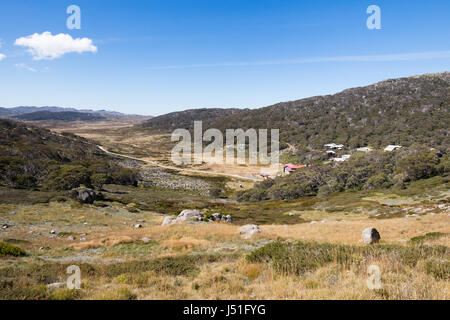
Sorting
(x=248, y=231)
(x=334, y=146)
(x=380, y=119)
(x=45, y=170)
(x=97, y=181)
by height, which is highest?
(x=380, y=119)

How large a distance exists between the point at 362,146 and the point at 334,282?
459 feet

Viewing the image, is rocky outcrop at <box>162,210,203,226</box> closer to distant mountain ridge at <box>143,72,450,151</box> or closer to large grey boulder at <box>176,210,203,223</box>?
large grey boulder at <box>176,210,203,223</box>

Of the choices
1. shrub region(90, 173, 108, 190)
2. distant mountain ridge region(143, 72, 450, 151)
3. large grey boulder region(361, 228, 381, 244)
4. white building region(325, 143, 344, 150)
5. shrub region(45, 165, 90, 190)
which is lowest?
shrub region(90, 173, 108, 190)

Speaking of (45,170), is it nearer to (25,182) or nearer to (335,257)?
(25,182)

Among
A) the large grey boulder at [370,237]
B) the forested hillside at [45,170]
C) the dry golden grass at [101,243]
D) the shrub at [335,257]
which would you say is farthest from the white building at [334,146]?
the shrub at [335,257]

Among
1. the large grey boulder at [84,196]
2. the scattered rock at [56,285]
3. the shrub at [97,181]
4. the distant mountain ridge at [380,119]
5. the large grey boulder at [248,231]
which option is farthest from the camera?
the distant mountain ridge at [380,119]

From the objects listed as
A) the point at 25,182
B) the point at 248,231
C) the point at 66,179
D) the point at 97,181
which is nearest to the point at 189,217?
the point at 248,231

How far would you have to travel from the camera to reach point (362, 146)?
129500 mm

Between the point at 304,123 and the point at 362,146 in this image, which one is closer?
the point at 362,146

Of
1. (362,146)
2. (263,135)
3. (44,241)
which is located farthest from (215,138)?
(44,241)

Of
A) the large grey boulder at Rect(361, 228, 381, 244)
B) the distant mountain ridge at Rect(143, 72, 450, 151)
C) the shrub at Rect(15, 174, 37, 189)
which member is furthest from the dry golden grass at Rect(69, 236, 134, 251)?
the distant mountain ridge at Rect(143, 72, 450, 151)

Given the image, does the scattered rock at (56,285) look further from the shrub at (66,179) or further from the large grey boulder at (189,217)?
the shrub at (66,179)

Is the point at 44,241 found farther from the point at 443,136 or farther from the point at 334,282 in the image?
the point at 443,136

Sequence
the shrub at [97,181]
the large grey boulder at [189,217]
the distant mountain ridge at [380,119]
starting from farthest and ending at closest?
1. the distant mountain ridge at [380,119]
2. the shrub at [97,181]
3. the large grey boulder at [189,217]
